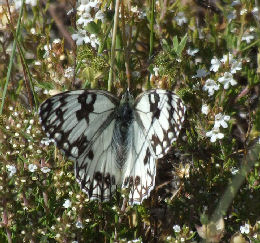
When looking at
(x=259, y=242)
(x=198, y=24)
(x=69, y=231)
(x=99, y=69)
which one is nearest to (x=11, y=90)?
(x=99, y=69)

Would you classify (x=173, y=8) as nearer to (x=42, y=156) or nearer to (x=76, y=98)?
(x=76, y=98)

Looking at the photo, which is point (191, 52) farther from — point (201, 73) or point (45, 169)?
point (45, 169)

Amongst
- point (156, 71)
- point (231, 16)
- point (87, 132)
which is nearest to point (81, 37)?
point (156, 71)

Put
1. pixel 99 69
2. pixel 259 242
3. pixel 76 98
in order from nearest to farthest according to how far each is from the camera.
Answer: pixel 259 242
pixel 76 98
pixel 99 69

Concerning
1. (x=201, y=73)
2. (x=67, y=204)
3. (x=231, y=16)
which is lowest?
(x=67, y=204)

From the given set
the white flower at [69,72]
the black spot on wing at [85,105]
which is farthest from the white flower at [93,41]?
the black spot on wing at [85,105]

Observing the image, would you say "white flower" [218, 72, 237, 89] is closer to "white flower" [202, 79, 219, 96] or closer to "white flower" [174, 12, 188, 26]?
"white flower" [202, 79, 219, 96]
